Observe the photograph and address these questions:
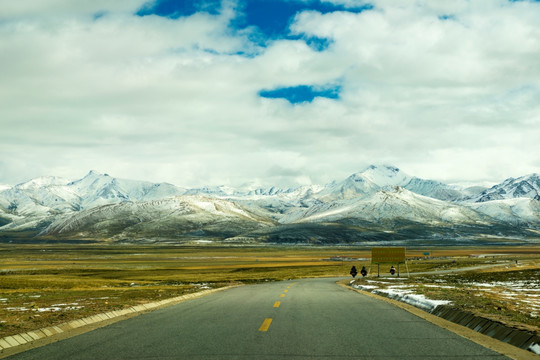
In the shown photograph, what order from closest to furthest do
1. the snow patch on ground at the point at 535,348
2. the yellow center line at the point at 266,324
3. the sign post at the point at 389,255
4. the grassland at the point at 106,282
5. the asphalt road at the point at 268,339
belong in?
the asphalt road at the point at 268,339 → the snow patch on ground at the point at 535,348 → the yellow center line at the point at 266,324 → the grassland at the point at 106,282 → the sign post at the point at 389,255

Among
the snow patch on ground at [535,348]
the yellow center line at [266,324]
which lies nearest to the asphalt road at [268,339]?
the yellow center line at [266,324]

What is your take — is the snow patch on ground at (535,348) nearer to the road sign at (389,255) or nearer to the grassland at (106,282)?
the grassland at (106,282)

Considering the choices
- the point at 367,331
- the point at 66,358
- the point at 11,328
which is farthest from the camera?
the point at 11,328

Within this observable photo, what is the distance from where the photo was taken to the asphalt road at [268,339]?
10539mm

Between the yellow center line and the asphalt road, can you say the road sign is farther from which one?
the yellow center line

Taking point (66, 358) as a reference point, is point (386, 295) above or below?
below

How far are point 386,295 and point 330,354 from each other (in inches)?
830

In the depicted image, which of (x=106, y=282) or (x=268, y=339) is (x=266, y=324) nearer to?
(x=268, y=339)

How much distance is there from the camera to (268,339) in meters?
12.2

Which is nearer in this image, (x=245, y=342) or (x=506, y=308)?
(x=245, y=342)

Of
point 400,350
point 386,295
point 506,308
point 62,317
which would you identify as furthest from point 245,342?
point 386,295

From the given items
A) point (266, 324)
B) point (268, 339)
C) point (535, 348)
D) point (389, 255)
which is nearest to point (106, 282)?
point (389, 255)

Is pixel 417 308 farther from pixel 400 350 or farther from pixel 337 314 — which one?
pixel 400 350

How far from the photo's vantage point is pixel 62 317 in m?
17.0
